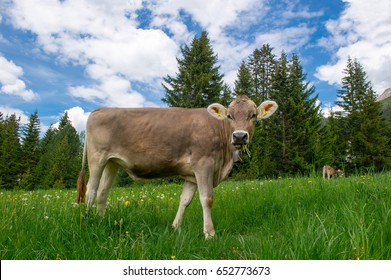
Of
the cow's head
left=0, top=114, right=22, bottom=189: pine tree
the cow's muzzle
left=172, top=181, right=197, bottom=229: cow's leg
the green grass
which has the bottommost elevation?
the green grass

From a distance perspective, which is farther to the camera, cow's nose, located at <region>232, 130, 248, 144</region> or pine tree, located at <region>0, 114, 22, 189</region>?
pine tree, located at <region>0, 114, 22, 189</region>

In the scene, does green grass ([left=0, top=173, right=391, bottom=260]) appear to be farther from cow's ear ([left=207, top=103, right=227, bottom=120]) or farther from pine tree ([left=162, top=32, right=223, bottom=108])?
pine tree ([left=162, top=32, right=223, bottom=108])

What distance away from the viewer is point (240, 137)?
17.4 ft

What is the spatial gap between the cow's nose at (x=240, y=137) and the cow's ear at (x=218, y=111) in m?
0.77

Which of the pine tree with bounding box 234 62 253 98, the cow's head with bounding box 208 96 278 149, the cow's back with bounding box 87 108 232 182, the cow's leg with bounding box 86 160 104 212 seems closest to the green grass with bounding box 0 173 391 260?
the cow's leg with bounding box 86 160 104 212

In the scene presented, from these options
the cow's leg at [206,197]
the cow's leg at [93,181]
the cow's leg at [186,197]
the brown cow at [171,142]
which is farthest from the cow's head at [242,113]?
the cow's leg at [93,181]

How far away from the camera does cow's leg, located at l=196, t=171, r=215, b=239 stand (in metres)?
5.48

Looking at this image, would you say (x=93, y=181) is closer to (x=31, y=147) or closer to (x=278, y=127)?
(x=278, y=127)

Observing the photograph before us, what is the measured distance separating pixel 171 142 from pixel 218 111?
3.44ft

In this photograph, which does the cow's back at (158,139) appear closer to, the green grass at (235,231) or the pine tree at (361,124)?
the green grass at (235,231)

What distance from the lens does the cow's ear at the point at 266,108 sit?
6148 mm

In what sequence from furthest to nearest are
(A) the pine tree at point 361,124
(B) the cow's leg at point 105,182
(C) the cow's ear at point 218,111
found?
(A) the pine tree at point 361,124 → (B) the cow's leg at point 105,182 → (C) the cow's ear at point 218,111

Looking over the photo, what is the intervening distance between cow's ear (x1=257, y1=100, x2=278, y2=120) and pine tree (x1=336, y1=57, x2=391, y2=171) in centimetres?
3574

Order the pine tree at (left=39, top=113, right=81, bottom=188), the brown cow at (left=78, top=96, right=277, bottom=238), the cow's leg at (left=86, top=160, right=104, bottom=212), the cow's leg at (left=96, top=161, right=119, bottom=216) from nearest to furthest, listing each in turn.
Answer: the brown cow at (left=78, top=96, right=277, bottom=238)
the cow's leg at (left=86, top=160, right=104, bottom=212)
the cow's leg at (left=96, top=161, right=119, bottom=216)
the pine tree at (left=39, top=113, right=81, bottom=188)
